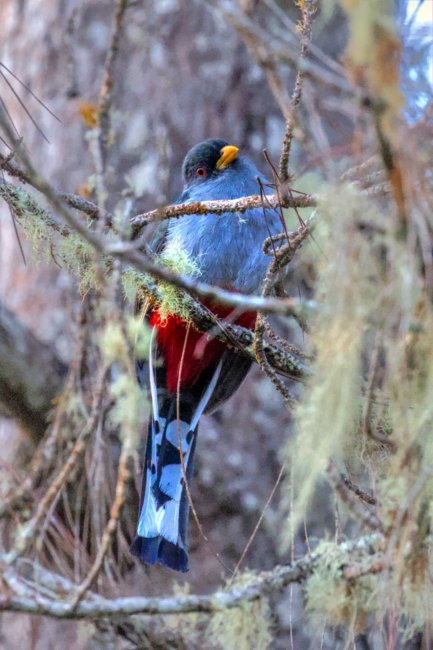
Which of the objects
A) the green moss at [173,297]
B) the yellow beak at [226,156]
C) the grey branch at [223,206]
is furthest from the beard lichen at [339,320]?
the yellow beak at [226,156]

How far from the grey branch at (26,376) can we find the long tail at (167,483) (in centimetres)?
44

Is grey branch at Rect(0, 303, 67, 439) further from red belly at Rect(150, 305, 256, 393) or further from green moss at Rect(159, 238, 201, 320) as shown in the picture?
green moss at Rect(159, 238, 201, 320)

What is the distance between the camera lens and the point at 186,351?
3.95 m

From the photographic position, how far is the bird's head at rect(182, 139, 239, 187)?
432 cm

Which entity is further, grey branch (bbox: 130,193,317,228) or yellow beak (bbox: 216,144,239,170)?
yellow beak (bbox: 216,144,239,170)

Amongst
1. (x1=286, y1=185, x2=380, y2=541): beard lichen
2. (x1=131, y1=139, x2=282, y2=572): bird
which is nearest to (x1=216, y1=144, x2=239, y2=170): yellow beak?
(x1=131, y1=139, x2=282, y2=572): bird

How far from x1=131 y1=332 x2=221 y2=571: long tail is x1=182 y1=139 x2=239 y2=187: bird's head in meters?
0.99

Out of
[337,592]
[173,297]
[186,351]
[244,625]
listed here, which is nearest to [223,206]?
[173,297]

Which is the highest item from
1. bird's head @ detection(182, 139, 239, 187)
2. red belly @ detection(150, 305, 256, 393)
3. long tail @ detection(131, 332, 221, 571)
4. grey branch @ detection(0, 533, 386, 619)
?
bird's head @ detection(182, 139, 239, 187)

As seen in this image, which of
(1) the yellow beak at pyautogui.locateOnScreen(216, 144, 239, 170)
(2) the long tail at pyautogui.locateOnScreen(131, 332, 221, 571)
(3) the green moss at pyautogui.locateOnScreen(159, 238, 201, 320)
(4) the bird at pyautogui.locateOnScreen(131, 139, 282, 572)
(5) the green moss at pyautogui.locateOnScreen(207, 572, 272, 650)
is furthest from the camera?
(1) the yellow beak at pyautogui.locateOnScreen(216, 144, 239, 170)

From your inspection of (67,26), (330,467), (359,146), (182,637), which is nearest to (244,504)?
(182,637)

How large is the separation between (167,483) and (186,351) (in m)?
0.59

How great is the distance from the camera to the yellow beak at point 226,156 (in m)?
4.32

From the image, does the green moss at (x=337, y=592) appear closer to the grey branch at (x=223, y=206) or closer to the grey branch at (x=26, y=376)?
the grey branch at (x=223, y=206)
